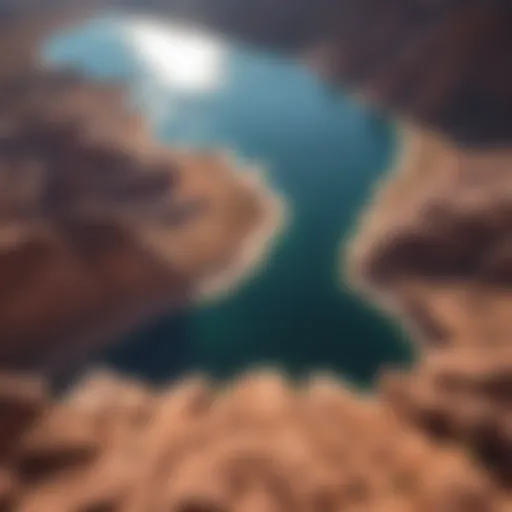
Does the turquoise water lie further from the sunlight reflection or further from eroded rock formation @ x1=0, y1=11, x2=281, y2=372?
Result: eroded rock formation @ x1=0, y1=11, x2=281, y2=372

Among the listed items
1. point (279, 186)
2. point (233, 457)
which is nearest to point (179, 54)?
point (279, 186)

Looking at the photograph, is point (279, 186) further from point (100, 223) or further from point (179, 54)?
point (179, 54)

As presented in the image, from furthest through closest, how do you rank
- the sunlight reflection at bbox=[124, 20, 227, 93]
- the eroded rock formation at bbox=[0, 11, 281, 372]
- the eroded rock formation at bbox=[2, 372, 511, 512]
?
1. the sunlight reflection at bbox=[124, 20, 227, 93]
2. the eroded rock formation at bbox=[0, 11, 281, 372]
3. the eroded rock formation at bbox=[2, 372, 511, 512]

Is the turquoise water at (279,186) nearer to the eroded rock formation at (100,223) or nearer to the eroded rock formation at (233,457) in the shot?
the eroded rock formation at (100,223)

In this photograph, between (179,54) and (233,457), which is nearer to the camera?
(233,457)

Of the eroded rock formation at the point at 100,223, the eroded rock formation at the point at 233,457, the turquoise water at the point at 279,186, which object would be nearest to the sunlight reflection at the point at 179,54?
the turquoise water at the point at 279,186

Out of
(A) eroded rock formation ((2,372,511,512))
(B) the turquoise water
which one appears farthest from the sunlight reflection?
(A) eroded rock formation ((2,372,511,512))

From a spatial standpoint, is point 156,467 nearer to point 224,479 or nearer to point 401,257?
point 224,479

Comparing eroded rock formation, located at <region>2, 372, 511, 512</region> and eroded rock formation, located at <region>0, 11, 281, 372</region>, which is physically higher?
eroded rock formation, located at <region>0, 11, 281, 372</region>

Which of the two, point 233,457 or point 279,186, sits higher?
point 279,186
